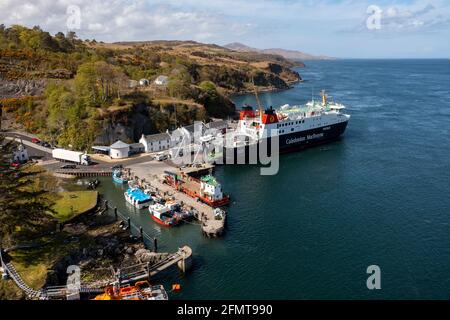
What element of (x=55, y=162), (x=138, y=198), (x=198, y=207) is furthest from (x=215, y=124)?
(x=198, y=207)

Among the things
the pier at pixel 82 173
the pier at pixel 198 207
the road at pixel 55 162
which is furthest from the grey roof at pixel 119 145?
the pier at pixel 198 207

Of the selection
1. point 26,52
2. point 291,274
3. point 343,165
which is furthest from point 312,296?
point 26,52

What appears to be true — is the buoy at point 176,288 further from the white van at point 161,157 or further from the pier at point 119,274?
the white van at point 161,157

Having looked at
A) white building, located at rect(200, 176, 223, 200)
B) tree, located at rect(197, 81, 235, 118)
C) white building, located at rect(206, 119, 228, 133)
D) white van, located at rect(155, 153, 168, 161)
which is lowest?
white building, located at rect(200, 176, 223, 200)

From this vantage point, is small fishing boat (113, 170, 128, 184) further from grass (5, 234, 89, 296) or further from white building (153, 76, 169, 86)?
white building (153, 76, 169, 86)

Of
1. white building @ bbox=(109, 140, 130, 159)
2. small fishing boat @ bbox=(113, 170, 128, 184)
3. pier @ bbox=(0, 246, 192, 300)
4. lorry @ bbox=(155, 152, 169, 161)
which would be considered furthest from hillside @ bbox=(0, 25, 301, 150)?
pier @ bbox=(0, 246, 192, 300)

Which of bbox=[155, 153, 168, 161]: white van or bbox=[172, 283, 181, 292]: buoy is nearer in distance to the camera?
bbox=[172, 283, 181, 292]: buoy

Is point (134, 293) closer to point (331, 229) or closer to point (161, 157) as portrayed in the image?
point (331, 229)
